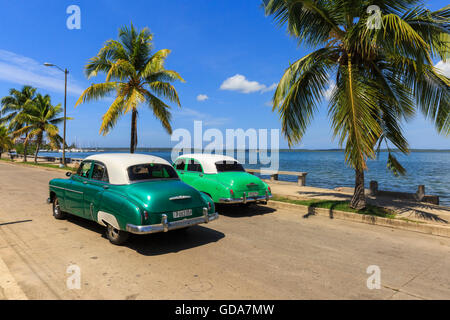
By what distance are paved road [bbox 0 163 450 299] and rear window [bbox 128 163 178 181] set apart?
1325mm

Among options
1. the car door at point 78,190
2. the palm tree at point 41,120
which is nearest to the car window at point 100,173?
the car door at point 78,190

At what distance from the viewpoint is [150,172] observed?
241 inches

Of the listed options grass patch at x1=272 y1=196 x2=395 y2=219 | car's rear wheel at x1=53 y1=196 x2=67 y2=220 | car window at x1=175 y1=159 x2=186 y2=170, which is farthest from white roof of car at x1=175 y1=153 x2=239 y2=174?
car's rear wheel at x1=53 y1=196 x2=67 y2=220

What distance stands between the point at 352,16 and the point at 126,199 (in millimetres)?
8069

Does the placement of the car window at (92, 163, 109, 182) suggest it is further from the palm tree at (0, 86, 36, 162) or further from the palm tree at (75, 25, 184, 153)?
the palm tree at (0, 86, 36, 162)

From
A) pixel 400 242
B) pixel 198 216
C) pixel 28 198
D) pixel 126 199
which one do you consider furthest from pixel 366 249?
pixel 28 198

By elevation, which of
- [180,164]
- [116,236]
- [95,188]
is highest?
[180,164]

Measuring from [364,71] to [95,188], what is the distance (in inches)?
327

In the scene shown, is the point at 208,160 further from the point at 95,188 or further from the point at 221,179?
the point at 95,188

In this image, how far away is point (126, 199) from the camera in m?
5.12

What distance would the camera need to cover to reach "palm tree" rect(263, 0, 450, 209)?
22.9ft

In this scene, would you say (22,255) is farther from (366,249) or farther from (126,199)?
(366,249)

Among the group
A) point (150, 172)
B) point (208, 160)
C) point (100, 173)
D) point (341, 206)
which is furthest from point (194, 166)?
point (341, 206)
